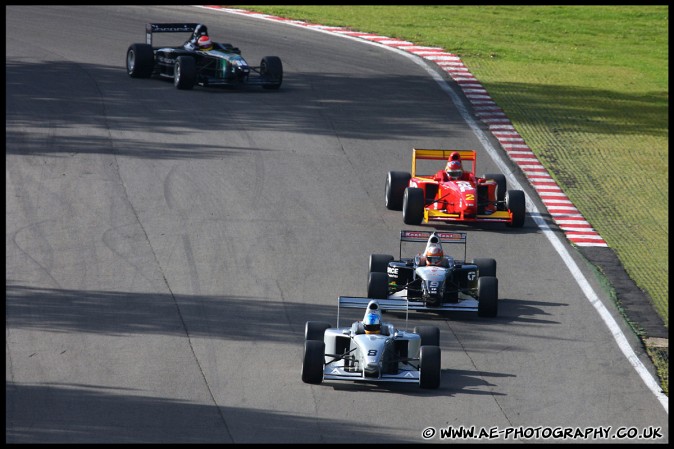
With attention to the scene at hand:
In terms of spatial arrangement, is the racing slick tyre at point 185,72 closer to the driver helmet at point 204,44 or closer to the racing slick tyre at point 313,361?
the driver helmet at point 204,44

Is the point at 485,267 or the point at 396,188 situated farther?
the point at 396,188

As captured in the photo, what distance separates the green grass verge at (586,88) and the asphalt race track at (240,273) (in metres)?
1.85

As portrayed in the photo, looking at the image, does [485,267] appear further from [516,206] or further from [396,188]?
[396,188]

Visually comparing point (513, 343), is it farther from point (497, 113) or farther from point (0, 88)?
point (0, 88)

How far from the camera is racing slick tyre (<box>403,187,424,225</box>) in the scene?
77.6 feet

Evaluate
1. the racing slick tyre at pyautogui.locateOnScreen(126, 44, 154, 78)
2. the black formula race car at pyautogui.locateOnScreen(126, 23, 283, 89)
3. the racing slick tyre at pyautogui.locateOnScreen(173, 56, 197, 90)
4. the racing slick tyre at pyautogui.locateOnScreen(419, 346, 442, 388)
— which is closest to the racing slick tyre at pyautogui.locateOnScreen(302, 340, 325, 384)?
the racing slick tyre at pyautogui.locateOnScreen(419, 346, 442, 388)

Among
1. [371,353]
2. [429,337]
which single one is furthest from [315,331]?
[429,337]

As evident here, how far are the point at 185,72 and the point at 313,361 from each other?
694 inches

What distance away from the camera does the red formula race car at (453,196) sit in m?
23.7

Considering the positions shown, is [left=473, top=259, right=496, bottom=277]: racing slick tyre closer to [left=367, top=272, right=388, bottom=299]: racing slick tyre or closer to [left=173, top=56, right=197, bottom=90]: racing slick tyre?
[left=367, top=272, right=388, bottom=299]: racing slick tyre

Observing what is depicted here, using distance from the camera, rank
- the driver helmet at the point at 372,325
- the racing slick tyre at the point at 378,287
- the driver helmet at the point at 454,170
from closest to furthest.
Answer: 1. the driver helmet at the point at 372,325
2. the racing slick tyre at the point at 378,287
3. the driver helmet at the point at 454,170

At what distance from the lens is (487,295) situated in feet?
63.0

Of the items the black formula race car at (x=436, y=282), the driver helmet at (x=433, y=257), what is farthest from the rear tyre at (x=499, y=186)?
the driver helmet at (x=433, y=257)

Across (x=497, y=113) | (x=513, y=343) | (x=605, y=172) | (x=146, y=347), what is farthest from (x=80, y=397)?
(x=497, y=113)
